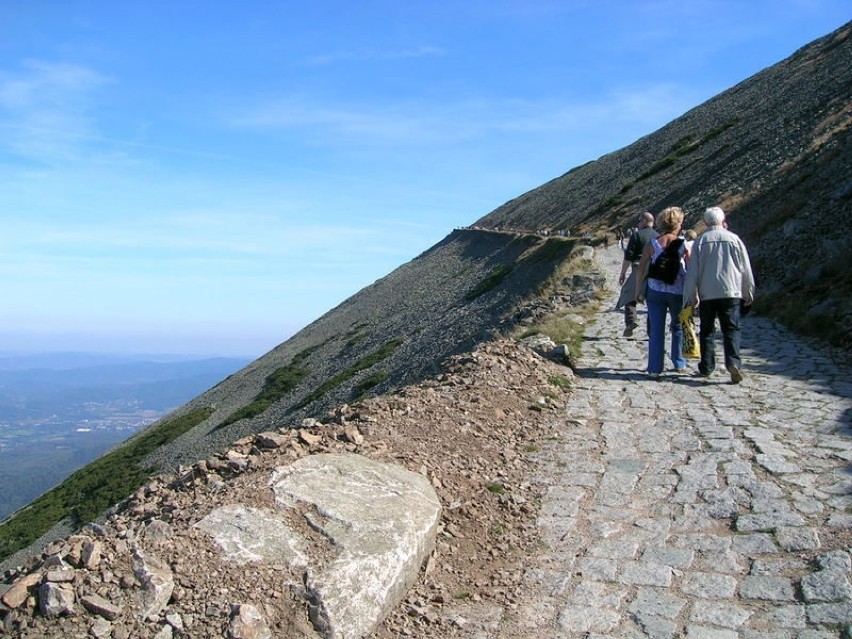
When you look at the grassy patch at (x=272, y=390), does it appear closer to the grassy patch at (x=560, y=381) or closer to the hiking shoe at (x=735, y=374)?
the grassy patch at (x=560, y=381)

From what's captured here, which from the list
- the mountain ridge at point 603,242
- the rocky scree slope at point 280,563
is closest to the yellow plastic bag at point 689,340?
the mountain ridge at point 603,242

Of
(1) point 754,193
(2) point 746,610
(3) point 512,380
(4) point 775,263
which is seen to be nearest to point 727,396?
(3) point 512,380

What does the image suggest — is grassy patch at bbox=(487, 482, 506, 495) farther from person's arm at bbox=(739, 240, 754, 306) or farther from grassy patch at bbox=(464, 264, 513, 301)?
grassy patch at bbox=(464, 264, 513, 301)

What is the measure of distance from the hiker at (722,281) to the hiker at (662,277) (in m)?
0.45

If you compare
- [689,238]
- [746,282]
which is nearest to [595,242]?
[689,238]

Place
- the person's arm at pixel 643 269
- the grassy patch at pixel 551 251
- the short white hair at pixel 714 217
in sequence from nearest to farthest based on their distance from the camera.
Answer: the short white hair at pixel 714 217 < the person's arm at pixel 643 269 < the grassy patch at pixel 551 251

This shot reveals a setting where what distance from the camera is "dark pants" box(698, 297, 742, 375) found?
927cm

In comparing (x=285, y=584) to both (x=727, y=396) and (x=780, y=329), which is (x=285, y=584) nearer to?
(x=727, y=396)

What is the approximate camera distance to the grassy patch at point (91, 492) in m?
32.2

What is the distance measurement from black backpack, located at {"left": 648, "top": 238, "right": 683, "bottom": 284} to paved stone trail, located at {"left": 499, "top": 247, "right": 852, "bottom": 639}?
4.76 ft

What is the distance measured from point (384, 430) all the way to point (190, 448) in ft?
104

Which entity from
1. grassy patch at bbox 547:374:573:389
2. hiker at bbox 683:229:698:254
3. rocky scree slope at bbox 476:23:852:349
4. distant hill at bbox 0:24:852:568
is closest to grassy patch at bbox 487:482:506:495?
grassy patch at bbox 547:374:573:389

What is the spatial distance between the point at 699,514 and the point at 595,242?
1357 inches

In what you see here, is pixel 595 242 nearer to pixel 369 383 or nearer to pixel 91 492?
pixel 369 383
